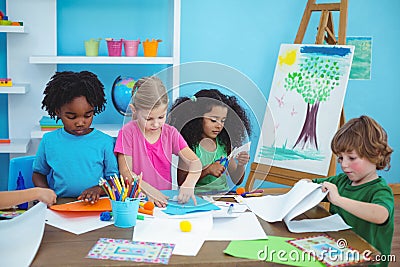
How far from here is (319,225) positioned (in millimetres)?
1578

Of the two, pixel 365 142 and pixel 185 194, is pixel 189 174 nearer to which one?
pixel 185 194

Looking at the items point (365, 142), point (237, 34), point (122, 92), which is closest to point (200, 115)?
point (365, 142)

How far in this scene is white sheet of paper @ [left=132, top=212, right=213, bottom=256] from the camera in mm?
1390

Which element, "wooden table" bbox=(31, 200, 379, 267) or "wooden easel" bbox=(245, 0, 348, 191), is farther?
"wooden easel" bbox=(245, 0, 348, 191)

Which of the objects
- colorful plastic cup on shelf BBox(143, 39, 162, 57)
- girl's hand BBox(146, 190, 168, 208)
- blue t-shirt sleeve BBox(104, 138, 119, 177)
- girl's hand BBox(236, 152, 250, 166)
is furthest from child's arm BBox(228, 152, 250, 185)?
colorful plastic cup on shelf BBox(143, 39, 162, 57)

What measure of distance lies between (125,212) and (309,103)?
208 cm

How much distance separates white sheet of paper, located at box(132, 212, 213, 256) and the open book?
180 millimetres

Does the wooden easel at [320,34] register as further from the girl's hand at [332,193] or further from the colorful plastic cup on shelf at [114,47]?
the girl's hand at [332,193]

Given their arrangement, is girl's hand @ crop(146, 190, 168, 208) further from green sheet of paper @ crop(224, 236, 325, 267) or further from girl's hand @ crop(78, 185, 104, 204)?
green sheet of paper @ crop(224, 236, 325, 267)

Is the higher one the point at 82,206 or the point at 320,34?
the point at 320,34

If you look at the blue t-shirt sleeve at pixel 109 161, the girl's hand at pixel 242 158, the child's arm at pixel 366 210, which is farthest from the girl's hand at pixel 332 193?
the blue t-shirt sleeve at pixel 109 161

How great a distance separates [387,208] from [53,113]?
1.10 meters

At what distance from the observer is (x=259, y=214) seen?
1667 millimetres

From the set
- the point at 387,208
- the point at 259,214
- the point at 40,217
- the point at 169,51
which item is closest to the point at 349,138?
the point at 387,208
